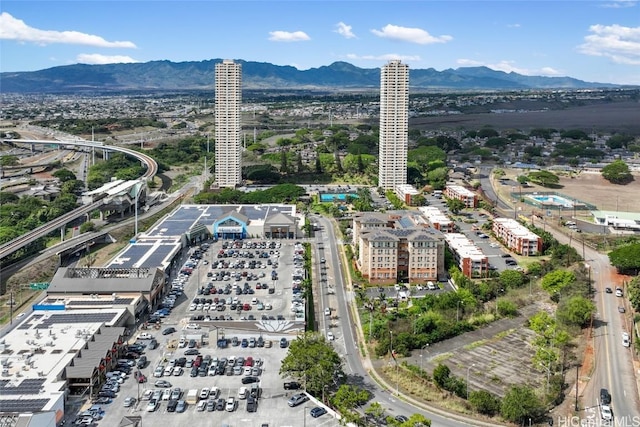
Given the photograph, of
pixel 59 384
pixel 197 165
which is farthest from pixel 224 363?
pixel 197 165

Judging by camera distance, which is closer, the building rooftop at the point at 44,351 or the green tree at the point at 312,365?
the building rooftop at the point at 44,351

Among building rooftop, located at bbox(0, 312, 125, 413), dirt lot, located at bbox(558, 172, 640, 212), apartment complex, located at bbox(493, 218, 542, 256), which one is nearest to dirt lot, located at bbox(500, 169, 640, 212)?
dirt lot, located at bbox(558, 172, 640, 212)

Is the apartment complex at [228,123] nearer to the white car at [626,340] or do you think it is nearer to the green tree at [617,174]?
the green tree at [617,174]

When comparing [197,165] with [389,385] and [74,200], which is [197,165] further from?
[389,385]

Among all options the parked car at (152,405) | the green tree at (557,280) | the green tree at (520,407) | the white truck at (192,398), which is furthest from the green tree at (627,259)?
the parked car at (152,405)

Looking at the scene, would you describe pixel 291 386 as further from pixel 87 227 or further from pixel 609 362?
pixel 87 227
